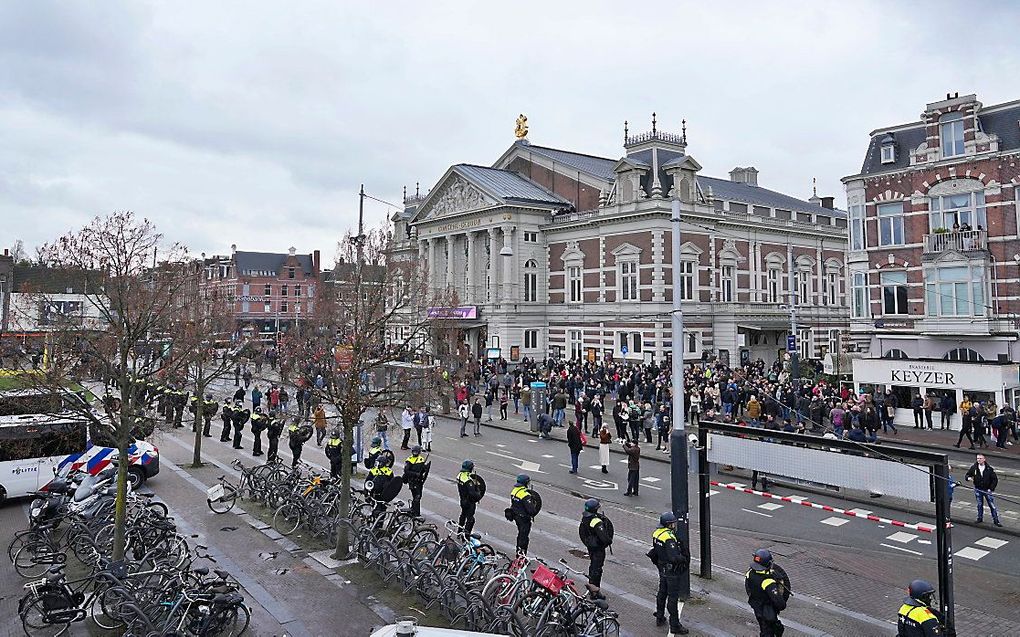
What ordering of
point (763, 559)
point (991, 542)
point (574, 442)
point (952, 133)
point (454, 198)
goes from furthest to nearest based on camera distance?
point (454, 198) → point (952, 133) → point (574, 442) → point (991, 542) → point (763, 559)

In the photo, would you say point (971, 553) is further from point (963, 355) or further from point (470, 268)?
point (470, 268)

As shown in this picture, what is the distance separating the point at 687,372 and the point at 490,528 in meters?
25.7

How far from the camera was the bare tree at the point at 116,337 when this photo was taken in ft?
38.9

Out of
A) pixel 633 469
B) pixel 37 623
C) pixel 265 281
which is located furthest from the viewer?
pixel 265 281

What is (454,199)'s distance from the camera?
194 feet

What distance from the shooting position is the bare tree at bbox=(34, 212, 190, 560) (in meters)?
11.9

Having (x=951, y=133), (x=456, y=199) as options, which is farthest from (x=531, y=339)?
(x=951, y=133)

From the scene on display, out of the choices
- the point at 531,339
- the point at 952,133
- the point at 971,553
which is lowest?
the point at 971,553

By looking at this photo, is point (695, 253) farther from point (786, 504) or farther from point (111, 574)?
point (111, 574)

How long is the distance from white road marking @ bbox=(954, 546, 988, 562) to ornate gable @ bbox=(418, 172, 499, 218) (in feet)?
143

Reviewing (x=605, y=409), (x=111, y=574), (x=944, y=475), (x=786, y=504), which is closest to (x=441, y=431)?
(x=605, y=409)

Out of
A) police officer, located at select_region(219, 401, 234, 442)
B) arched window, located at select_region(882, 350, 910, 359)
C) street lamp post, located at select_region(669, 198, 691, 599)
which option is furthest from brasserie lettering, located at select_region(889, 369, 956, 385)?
police officer, located at select_region(219, 401, 234, 442)

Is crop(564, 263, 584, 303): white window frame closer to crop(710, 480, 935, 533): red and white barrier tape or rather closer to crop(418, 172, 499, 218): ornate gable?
crop(418, 172, 499, 218): ornate gable

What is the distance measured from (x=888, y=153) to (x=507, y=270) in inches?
1106
